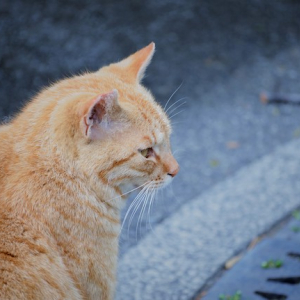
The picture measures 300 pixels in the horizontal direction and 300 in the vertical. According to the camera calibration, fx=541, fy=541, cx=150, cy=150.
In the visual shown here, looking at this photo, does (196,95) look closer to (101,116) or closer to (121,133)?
(121,133)

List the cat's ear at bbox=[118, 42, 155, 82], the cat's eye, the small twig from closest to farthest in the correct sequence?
the cat's eye, the cat's ear at bbox=[118, 42, 155, 82], the small twig

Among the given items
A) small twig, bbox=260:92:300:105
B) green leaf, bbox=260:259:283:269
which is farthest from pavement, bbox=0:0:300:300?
green leaf, bbox=260:259:283:269

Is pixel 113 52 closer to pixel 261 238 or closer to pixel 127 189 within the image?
pixel 261 238

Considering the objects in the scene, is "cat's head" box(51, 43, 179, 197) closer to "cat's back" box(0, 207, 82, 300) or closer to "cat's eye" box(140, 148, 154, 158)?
"cat's eye" box(140, 148, 154, 158)

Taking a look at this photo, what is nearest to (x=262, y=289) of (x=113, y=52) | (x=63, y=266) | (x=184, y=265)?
(x=184, y=265)

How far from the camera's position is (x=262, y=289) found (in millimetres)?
3475

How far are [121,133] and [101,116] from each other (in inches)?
5.7

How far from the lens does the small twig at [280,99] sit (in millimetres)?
6164

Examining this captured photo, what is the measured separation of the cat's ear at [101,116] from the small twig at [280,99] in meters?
4.06

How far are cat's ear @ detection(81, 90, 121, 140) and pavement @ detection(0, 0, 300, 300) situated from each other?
1.16 metres

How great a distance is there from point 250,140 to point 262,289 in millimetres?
2275

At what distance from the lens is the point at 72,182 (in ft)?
8.02

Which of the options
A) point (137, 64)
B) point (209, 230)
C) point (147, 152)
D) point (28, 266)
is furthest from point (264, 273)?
point (28, 266)

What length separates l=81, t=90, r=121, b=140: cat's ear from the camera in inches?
88.6
